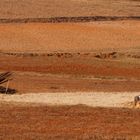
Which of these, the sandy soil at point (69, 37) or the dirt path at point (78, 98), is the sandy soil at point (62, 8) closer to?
the sandy soil at point (69, 37)

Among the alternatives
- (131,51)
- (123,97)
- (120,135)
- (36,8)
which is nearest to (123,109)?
(123,97)

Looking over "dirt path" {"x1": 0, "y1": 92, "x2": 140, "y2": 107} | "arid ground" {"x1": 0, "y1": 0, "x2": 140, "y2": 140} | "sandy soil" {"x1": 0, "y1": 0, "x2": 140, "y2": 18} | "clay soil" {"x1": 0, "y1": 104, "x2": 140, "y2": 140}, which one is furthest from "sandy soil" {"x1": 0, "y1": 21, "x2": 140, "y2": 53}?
"clay soil" {"x1": 0, "y1": 104, "x2": 140, "y2": 140}

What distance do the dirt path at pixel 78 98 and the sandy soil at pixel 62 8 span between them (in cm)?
2255

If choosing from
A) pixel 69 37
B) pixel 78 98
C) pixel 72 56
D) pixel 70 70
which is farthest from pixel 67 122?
pixel 69 37

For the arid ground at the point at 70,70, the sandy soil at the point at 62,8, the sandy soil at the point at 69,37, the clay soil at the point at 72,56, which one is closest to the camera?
the arid ground at the point at 70,70

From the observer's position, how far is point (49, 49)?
34.9 m

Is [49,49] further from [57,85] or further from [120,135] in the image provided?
[120,135]

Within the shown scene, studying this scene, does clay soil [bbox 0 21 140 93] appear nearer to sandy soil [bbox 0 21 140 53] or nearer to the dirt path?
sandy soil [bbox 0 21 140 53]

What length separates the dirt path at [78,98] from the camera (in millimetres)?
21172

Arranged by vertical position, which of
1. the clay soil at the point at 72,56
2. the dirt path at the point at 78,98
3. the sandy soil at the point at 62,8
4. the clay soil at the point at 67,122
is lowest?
the clay soil at the point at 67,122

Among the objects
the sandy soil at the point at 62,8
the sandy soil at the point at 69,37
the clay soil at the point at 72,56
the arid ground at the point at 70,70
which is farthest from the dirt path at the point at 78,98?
the sandy soil at the point at 62,8

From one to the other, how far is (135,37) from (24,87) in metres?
15.9

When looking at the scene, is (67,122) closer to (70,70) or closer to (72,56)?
(70,70)

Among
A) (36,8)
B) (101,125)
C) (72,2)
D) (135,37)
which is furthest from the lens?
(72,2)
